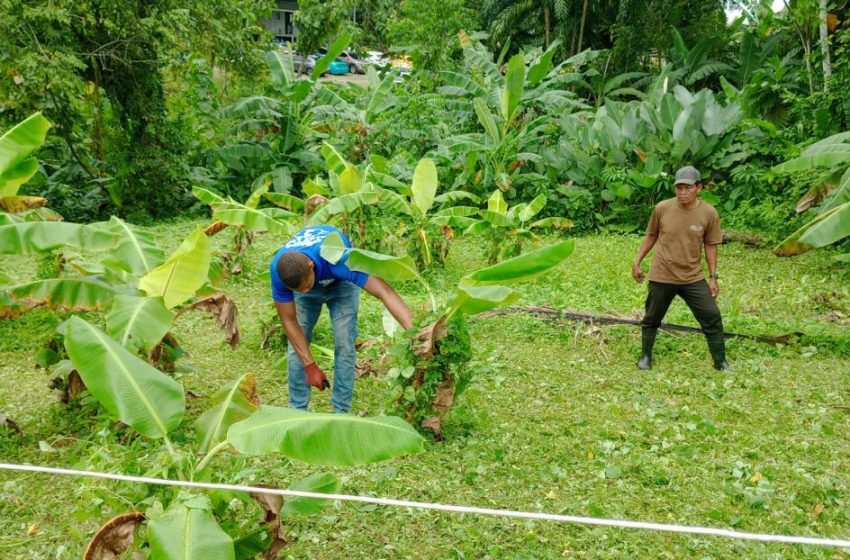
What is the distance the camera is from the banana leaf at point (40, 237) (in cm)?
400

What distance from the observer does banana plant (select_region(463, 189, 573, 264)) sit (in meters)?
7.99

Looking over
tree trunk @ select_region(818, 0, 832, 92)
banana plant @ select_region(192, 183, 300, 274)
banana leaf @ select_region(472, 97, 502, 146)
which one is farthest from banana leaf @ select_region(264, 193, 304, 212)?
tree trunk @ select_region(818, 0, 832, 92)

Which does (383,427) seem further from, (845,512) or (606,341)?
(606,341)

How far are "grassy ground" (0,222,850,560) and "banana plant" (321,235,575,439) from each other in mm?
338

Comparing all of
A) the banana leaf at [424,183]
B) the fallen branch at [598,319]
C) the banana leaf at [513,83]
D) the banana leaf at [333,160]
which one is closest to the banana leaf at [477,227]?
the banana leaf at [424,183]

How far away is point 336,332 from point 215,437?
138 centimetres

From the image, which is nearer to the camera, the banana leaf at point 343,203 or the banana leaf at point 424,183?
the banana leaf at point 343,203

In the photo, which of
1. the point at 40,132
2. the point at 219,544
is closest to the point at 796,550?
the point at 219,544

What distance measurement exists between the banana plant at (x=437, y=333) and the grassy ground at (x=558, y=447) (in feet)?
1.11

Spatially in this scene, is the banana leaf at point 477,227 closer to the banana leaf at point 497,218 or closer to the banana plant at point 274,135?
the banana leaf at point 497,218

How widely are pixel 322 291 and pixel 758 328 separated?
14.1ft

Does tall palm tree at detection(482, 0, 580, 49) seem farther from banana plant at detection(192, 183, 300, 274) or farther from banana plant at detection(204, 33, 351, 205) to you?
banana plant at detection(192, 183, 300, 274)

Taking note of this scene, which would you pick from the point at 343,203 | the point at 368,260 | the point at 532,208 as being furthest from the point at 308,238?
the point at 532,208

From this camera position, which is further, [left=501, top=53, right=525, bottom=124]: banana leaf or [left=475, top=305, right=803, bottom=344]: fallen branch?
[left=501, top=53, right=525, bottom=124]: banana leaf
